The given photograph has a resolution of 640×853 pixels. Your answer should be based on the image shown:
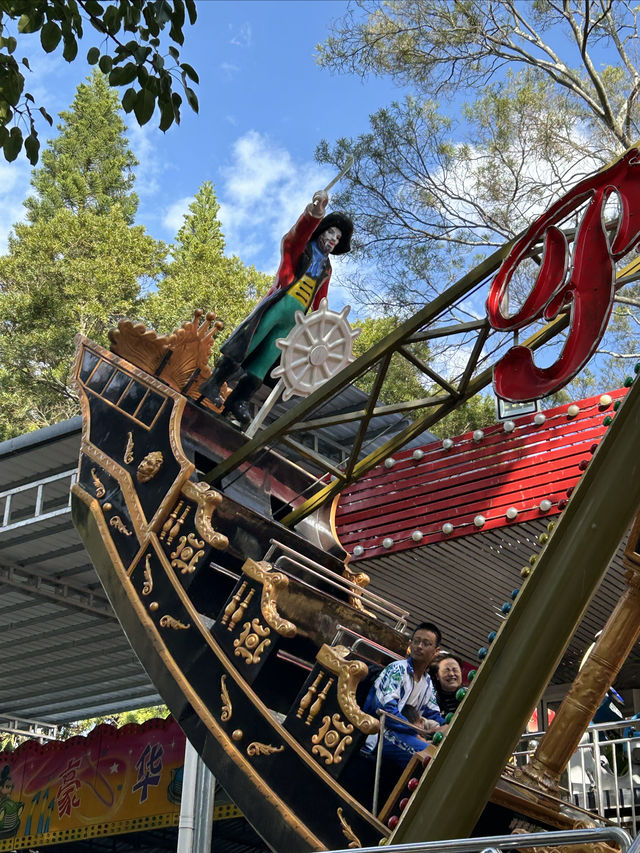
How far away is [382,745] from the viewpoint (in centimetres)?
583

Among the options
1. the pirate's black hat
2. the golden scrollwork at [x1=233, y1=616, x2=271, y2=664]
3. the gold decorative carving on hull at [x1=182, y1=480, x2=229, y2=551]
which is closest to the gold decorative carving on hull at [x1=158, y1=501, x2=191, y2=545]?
the gold decorative carving on hull at [x1=182, y1=480, x2=229, y2=551]

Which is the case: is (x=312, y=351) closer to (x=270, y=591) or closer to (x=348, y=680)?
(x=270, y=591)

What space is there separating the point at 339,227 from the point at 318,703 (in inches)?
180

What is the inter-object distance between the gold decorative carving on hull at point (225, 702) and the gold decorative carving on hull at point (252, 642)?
0.19m

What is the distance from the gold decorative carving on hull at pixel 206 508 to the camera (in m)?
7.38

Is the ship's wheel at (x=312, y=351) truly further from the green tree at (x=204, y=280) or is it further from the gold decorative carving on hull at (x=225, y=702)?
the green tree at (x=204, y=280)

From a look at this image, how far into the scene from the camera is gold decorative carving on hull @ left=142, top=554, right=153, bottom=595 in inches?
297

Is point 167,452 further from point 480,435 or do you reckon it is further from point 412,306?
point 412,306

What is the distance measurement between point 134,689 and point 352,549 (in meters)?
6.97

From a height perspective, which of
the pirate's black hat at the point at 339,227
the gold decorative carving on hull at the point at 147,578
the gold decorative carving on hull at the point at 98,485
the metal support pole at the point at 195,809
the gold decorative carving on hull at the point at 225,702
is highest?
the pirate's black hat at the point at 339,227

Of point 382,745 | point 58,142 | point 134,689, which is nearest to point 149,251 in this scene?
point 58,142

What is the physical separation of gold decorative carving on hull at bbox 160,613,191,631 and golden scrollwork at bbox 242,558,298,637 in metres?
0.59

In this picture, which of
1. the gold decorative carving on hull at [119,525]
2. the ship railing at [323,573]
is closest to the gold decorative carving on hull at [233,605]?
the ship railing at [323,573]

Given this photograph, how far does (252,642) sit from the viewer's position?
6.77 meters
